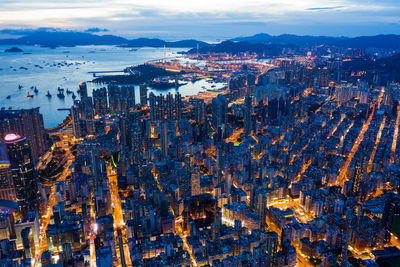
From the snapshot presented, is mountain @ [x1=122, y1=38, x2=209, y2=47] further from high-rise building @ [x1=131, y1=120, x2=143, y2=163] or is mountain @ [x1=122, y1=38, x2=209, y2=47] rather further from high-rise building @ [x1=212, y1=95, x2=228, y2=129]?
high-rise building @ [x1=131, y1=120, x2=143, y2=163]

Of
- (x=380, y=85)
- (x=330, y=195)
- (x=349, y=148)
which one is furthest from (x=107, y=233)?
(x=380, y=85)

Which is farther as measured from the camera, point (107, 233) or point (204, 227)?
point (204, 227)

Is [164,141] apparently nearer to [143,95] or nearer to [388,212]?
[388,212]

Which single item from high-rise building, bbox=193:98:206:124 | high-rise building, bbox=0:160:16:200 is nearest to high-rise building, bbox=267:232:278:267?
high-rise building, bbox=0:160:16:200

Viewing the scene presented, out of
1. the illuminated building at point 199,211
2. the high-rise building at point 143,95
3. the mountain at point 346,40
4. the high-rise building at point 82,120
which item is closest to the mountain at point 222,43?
the mountain at point 346,40

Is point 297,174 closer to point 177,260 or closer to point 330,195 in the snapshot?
point 330,195
